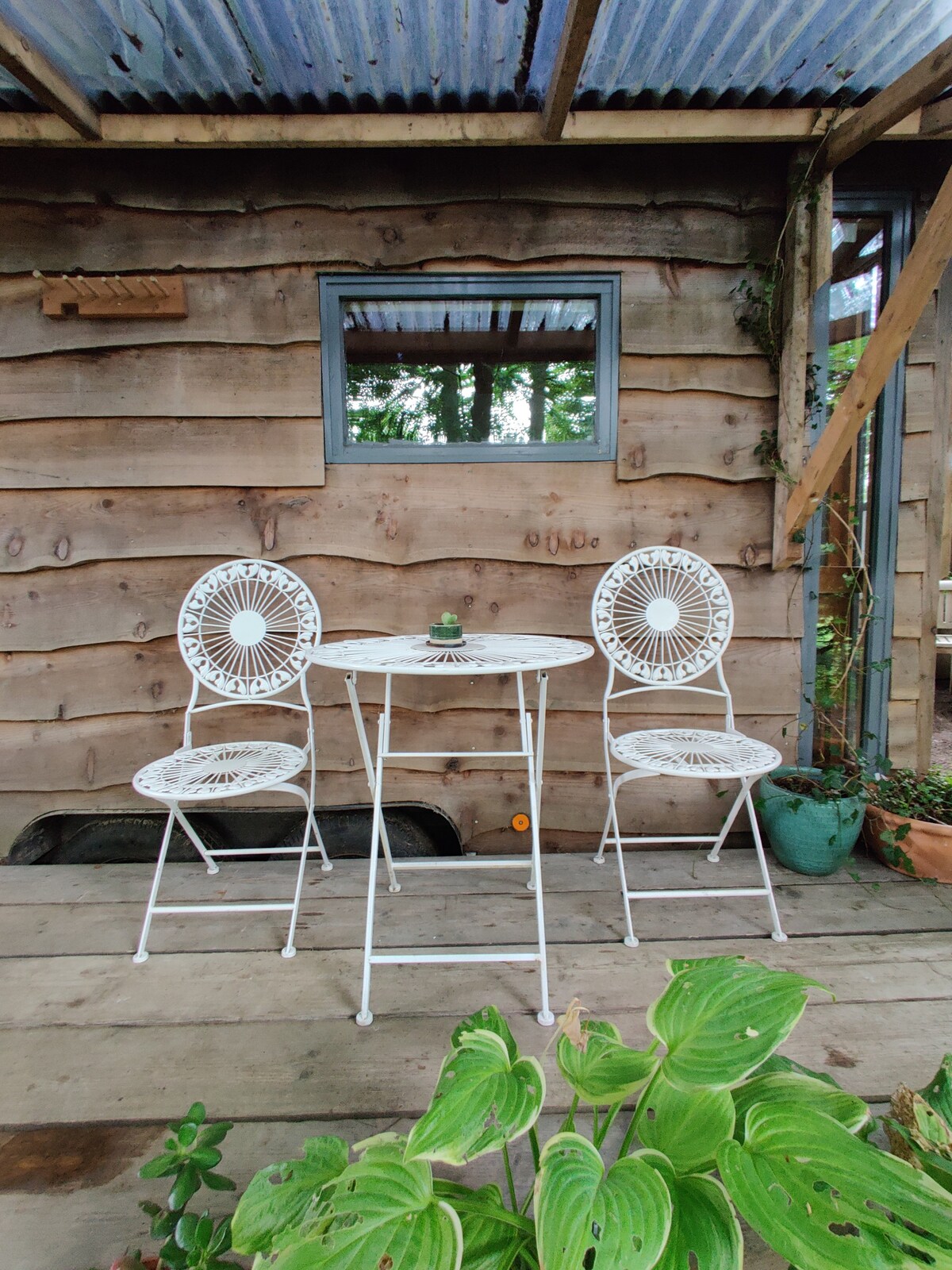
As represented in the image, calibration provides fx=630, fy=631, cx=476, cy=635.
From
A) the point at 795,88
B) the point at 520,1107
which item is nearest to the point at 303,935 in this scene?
the point at 520,1107

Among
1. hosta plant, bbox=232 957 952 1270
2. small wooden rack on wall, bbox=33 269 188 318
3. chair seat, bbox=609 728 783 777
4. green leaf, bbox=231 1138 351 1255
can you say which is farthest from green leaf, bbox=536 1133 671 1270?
small wooden rack on wall, bbox=33 269 188 318

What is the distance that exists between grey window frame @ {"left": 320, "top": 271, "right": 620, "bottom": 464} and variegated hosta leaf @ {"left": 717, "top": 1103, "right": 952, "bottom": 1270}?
6.51 feet

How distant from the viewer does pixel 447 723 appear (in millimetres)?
2371

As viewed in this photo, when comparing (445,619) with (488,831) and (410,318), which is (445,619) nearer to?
(488,831)

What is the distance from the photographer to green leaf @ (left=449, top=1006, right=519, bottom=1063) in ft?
2.90

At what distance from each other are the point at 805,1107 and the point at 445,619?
4.33 feet

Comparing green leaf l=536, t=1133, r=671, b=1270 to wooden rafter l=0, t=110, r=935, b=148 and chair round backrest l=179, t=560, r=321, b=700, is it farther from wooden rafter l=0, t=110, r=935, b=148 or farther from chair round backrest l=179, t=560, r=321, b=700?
wooden rafter l=0, t=110, r=935, b=148

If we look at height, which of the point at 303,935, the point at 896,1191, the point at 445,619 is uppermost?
the point at 445,619

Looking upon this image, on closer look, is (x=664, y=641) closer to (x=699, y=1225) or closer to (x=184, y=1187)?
(x=699, y=1225)

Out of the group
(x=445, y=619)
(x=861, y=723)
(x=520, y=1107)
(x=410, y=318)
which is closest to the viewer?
(x=520, y=1107)

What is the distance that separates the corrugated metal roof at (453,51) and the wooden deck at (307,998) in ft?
8.06

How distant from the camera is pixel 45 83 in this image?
5.48ft

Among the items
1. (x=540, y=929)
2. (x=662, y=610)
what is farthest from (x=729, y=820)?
(x=540, y=929)

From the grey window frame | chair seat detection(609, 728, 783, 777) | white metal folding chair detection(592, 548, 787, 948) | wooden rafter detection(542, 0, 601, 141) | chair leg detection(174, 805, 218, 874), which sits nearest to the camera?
wooden rafter detection(542, 0, 601, 141)
